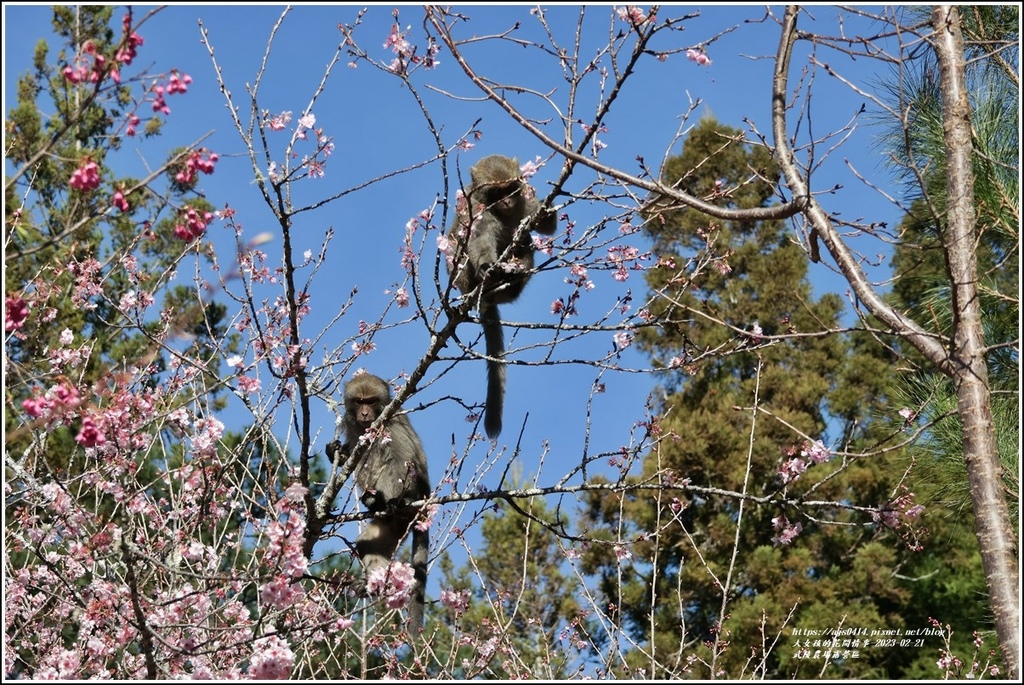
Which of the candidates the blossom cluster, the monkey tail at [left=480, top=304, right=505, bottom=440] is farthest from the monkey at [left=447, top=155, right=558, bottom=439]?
the blossom cluster

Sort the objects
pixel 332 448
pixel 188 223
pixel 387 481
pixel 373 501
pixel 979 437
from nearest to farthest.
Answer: pixel 188 223 → pixel 979 437 → pixel 332 448 → pixel 373 501 → pixel 387 481

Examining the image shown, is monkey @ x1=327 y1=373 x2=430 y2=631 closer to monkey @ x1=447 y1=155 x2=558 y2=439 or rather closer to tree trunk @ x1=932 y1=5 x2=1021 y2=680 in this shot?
monkey @ x1=447 y1=155 x2=558 y2=439

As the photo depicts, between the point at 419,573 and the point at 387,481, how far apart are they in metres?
0.56

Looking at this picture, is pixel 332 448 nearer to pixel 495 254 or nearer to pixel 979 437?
pixel 495 254

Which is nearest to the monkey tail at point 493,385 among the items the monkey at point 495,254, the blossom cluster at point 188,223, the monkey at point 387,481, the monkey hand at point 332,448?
the monkey at point 495,254

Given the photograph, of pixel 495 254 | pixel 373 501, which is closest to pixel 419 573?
pixel 373 501

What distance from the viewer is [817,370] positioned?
56.2 feet

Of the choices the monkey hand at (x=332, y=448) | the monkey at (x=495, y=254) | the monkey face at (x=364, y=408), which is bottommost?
the monkey hand at (x=332, y=448)

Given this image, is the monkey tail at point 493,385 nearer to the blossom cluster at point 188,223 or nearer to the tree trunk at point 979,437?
the tree trunk at point 979,437

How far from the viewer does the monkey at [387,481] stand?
5887 millimetres

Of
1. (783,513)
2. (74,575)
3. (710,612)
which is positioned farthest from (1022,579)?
(710,612)

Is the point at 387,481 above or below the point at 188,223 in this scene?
below

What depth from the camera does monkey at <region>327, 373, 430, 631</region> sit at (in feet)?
19.3

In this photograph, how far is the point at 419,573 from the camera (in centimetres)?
593
